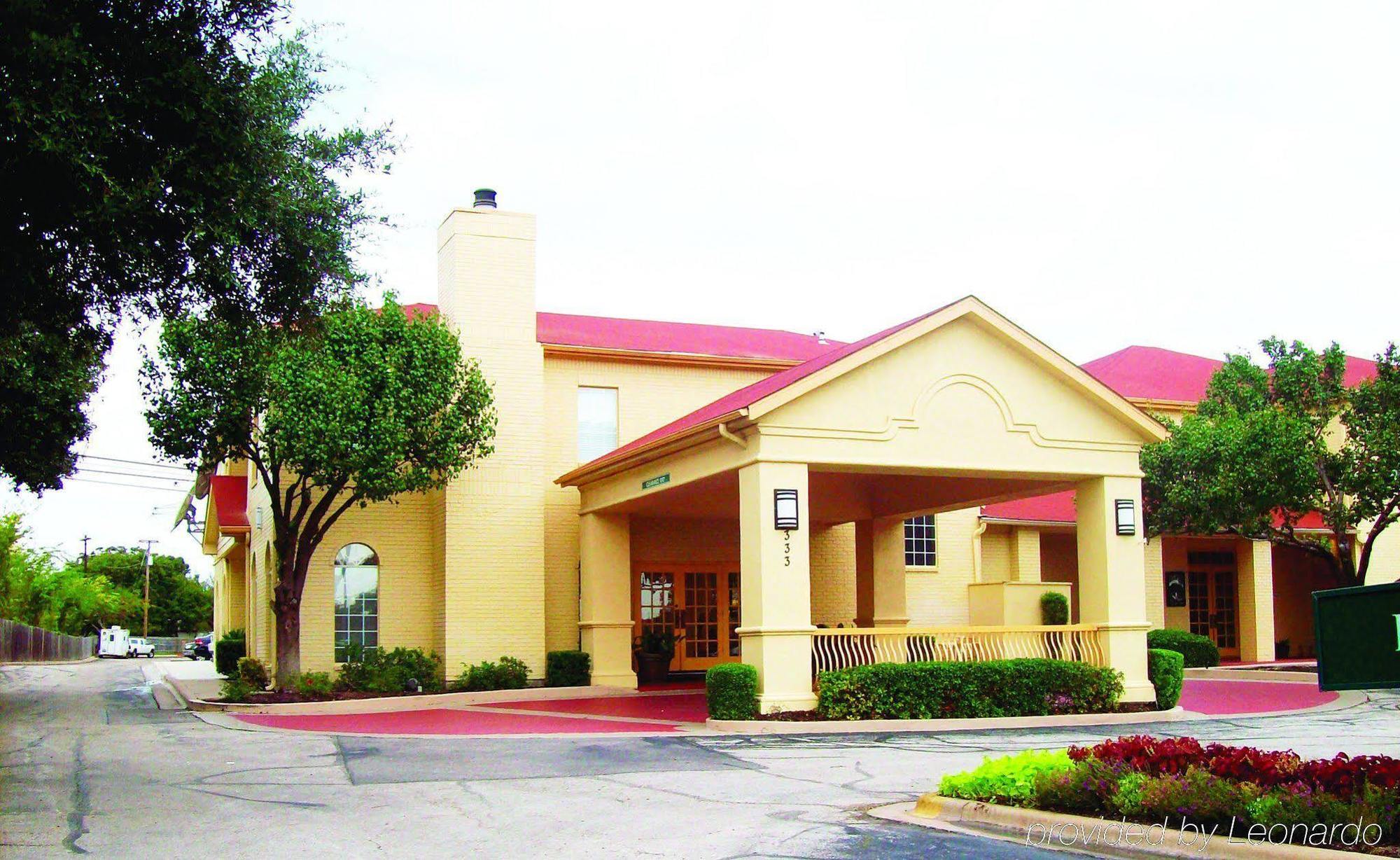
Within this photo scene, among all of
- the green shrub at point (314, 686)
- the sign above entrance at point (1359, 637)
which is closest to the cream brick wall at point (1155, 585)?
the green shrub at point (314, 686)

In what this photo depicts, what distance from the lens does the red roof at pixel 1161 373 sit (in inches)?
1323

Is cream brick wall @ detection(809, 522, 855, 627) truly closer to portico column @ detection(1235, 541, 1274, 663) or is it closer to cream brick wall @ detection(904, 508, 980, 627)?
cream brick wall @ detection(904, 508, 980, 627)

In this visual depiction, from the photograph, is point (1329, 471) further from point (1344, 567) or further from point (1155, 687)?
point (1155, 687)

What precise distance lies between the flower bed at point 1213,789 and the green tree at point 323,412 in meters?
13.7

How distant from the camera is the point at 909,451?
19.8m

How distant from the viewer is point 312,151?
14.6 meters

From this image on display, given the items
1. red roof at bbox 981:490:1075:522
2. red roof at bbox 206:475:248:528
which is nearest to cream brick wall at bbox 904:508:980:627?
red roof at bbox 981:490:1075:522

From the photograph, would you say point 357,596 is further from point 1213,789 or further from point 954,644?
point 1213,789

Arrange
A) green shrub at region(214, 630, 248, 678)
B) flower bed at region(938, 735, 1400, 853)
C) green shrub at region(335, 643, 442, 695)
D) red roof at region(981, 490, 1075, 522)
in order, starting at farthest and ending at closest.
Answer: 1. green shrub at region(214, 630, 248, 678)
2. red roof at region(981, 490, 1075, 522)
3. green shrub at region(335, 643, 442, 695)
4. flower bed at region(938, 735, 1400, 853)

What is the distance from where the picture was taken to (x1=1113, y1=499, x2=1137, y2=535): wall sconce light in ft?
68.5

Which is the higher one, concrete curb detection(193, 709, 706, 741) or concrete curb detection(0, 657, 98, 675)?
concrete curb detection(193, 709, 706, 741)

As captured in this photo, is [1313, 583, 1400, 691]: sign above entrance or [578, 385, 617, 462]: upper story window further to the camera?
[578, 385, 617, 462]: upper story window

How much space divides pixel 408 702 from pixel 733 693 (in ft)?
23.9

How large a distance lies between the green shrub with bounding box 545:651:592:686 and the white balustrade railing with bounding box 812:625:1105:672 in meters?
6.43
